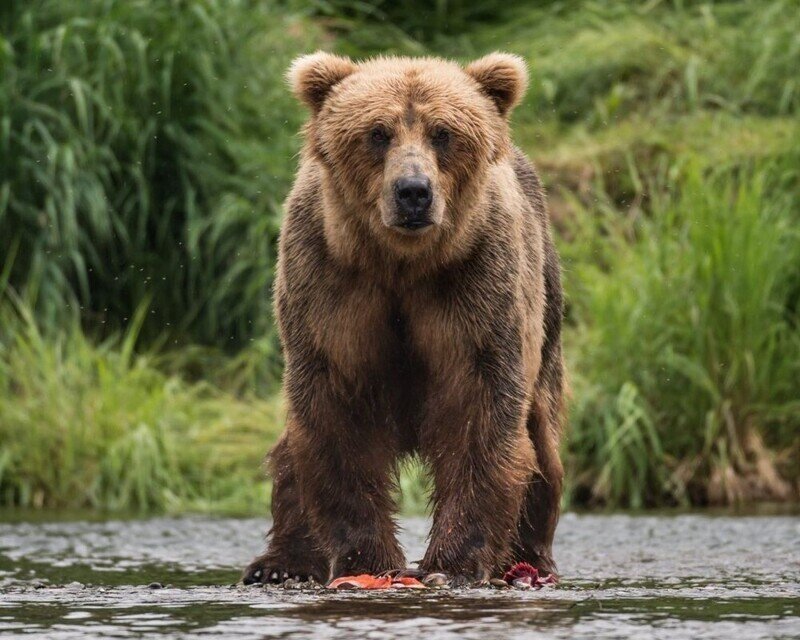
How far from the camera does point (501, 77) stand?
5.41 m

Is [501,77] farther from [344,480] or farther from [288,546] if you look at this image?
[288,546]

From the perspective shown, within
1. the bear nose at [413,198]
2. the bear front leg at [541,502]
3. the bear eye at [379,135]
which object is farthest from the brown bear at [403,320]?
the bear front leg at [541,502]

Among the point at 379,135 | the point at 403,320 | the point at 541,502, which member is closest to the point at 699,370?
the point at 541,502

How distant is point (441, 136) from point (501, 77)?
1.36 feet

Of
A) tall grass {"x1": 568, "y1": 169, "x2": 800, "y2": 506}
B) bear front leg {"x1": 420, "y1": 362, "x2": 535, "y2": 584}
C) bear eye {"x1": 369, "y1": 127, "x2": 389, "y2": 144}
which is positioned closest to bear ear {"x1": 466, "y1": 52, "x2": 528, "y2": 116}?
bear eye {"x1": 369, "y1": 127, "x2": 389, "y2": 144}

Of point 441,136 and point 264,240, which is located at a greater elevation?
point 264,240

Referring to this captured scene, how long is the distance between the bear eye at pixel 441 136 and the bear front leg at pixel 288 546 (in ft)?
4.00

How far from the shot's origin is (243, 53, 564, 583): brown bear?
510 cm

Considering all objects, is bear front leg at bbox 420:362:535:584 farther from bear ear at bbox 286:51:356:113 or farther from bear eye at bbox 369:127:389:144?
bear ear at bbox 286:51:356:113

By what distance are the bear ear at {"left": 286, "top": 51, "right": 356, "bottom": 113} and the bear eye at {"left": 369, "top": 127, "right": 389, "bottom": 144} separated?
14.2 inches

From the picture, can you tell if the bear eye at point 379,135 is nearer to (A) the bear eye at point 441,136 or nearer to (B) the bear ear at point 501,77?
(A) the bear eye at point 441,136

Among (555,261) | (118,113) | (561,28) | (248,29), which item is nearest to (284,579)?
(555,261)

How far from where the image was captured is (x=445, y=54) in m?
13.3

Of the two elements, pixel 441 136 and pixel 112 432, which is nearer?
pixel 441 136
